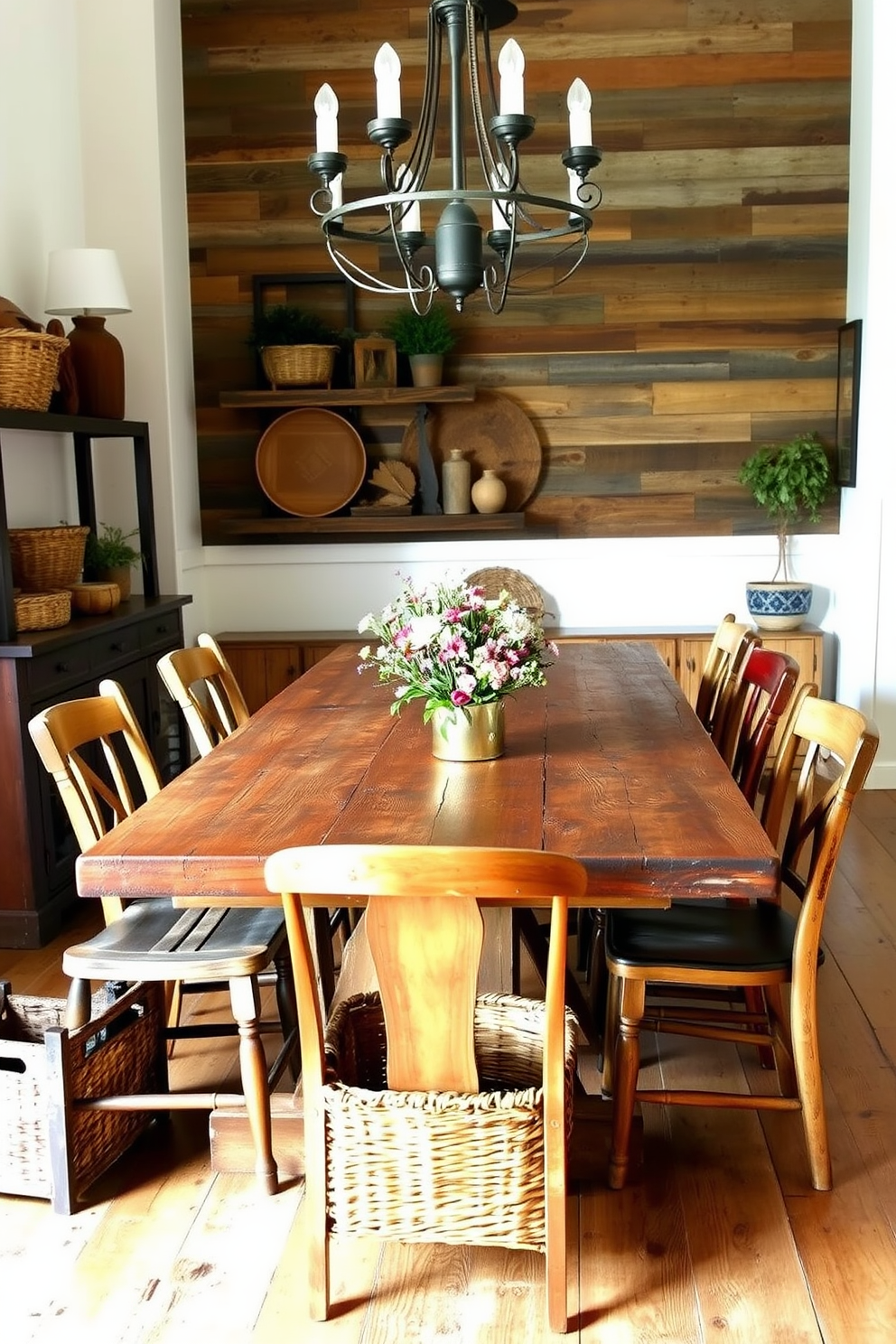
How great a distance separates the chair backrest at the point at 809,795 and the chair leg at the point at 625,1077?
303 mm

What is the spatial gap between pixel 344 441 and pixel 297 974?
13.2 ft

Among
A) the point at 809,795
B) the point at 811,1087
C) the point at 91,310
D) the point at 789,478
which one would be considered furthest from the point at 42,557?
the point at 789,478

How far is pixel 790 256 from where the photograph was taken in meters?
5.62

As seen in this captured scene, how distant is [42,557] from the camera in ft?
13.7

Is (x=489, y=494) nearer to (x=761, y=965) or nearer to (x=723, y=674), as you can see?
(x=723, y=674)

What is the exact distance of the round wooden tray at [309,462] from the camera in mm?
5754

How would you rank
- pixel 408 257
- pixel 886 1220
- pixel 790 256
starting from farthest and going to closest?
pixel 790 256
pixel 408 257
pixel 886 1220

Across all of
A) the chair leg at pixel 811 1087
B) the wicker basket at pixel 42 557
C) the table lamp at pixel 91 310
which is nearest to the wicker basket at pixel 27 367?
the wicker basket at pixel 42 557

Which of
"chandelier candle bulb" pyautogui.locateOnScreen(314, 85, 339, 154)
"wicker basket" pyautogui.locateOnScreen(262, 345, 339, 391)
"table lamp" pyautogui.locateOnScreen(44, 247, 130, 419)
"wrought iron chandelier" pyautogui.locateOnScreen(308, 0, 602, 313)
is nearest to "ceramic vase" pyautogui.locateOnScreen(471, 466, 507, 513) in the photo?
"wicker basket" pyautogui.locateOnScreen(262, 345, 339, 391)

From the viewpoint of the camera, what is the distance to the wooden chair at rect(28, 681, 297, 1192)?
245 centimetres

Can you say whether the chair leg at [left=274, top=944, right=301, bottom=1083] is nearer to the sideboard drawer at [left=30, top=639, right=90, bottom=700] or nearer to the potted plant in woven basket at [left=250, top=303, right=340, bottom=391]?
the sideboard drawer at [left=30, top=639, right=90, bottom=700]

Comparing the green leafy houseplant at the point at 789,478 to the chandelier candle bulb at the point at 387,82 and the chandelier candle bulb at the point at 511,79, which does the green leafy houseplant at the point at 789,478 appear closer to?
the chandelier candle bulb at the point at 511,79

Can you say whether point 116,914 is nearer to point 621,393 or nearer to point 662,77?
point 621,393

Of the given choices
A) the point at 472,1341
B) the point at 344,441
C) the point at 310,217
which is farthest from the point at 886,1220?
the point at 310,217
